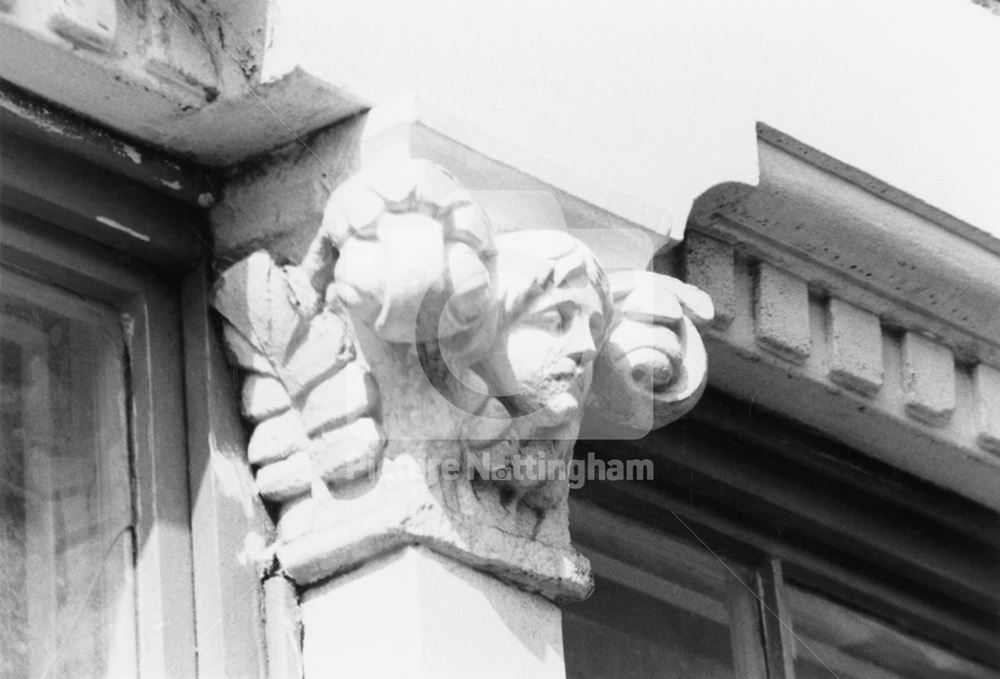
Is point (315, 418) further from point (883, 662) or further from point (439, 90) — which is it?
point (883, 662)

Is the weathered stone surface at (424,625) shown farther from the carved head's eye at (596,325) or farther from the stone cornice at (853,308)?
the stone cornice at (853,308)

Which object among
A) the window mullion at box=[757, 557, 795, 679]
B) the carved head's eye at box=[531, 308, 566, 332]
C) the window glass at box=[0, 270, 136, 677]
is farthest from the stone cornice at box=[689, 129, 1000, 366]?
the window glass at box=[0, 270, 136, 677]

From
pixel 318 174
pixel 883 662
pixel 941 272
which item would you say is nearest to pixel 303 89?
pixel 318 174

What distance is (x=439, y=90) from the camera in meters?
2.52

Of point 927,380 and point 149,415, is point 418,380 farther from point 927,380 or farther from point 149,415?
point 927,380

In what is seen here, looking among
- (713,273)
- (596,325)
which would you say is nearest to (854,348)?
(713,273)

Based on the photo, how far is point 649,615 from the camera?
9.54 ft

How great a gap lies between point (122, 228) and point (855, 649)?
1.14 meters

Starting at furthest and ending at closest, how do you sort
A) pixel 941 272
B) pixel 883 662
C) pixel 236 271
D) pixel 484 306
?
pixel 883 662, pixel 941 272, pixel 236 271, pixel 484 306

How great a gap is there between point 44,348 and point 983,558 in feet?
4.38

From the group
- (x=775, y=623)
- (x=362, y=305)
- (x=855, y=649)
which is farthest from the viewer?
(x=855, y=649)

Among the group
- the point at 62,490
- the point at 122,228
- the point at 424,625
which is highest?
the point at 122,228

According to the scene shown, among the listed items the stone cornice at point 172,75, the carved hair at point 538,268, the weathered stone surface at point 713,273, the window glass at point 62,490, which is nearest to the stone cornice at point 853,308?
the weathered stone surface at point 713,273

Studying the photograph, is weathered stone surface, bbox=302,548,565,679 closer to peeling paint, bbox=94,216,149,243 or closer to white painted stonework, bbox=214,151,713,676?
white painted stonework, bbox=214,151,713,676
